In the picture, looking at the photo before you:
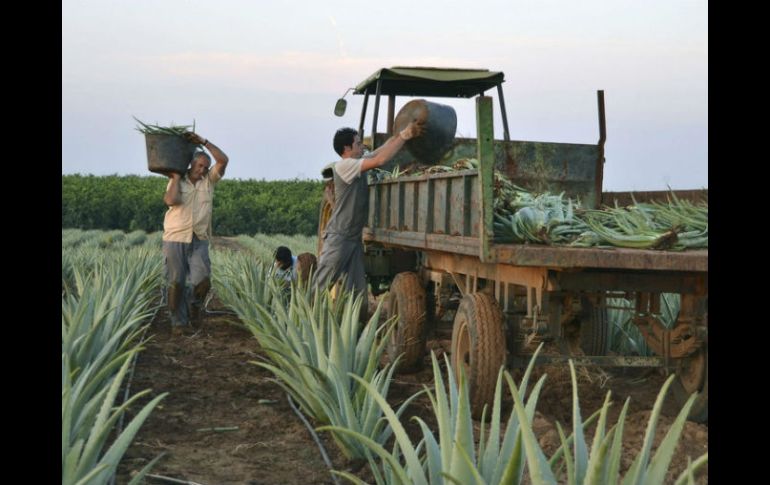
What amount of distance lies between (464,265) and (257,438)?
6.30 ft

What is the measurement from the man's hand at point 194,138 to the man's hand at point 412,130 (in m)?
2.17

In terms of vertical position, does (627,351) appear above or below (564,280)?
below

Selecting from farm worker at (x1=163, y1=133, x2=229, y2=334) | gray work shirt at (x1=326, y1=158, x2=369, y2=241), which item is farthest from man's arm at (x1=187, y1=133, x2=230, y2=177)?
gray work shirt at (x1=326, y1=158, x2=369, y2=241)

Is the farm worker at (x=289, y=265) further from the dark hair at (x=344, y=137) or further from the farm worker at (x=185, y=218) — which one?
the dark hair at (x=344, y=137)

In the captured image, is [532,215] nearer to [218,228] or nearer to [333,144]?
[333,144]

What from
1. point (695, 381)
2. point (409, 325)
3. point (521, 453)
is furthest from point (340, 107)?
point (521, 453)

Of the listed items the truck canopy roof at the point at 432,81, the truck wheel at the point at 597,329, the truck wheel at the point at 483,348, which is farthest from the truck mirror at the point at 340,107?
the truck wheel at the point at 483,348

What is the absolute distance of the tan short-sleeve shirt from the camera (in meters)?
8.20

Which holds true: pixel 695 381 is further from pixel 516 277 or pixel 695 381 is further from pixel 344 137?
pixel 344 137

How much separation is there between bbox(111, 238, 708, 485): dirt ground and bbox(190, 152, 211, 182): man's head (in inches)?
65.2

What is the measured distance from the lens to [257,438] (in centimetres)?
461

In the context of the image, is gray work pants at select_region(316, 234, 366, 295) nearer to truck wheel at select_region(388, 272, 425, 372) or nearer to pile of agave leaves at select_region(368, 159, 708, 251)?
truck wheel at select_region(388, 272, 425, 372)
